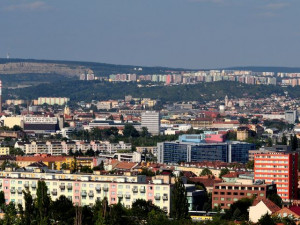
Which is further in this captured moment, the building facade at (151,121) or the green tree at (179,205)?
the building facade at (151,121)

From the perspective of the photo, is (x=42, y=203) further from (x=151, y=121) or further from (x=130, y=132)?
(x=151, y=121)

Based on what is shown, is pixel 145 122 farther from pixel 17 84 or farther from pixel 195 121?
pixel 17 84

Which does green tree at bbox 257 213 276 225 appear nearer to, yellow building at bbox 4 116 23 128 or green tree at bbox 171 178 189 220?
green tree at bbox 171 178 189 220

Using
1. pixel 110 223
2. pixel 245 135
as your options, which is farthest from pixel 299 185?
pixel 245 135

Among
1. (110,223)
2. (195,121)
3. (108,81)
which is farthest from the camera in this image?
(108,81)

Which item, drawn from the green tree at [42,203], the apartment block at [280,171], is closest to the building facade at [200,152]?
the apartment block at [280,171]

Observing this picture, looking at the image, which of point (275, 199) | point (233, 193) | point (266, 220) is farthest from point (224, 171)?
point (266, 220)

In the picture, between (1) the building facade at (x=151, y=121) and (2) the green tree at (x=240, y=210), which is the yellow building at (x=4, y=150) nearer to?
(1) the building facade at (x=151, y=121)
